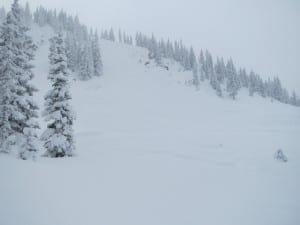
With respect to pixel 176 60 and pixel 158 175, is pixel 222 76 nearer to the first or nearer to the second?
pixel 176 60

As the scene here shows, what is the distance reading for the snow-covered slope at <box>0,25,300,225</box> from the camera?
8.79 metres

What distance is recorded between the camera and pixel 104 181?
1216cm

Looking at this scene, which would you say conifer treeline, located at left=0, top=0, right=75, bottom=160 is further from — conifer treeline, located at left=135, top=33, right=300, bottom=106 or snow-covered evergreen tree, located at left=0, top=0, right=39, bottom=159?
conifer treeline, located at left=135, top=33, right=300, bottom=106

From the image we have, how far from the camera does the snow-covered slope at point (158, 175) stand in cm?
879

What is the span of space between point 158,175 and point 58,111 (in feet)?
28.4

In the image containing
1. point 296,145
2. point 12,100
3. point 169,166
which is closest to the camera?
point 12,100

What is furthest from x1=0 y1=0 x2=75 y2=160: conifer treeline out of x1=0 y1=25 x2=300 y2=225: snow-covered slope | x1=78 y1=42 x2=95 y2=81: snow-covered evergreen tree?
x1=78 y1=42 x2=95 y2=81: snow-covered evergreen tree

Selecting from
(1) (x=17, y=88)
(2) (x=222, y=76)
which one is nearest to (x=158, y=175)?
(1) (x=17, y=88)

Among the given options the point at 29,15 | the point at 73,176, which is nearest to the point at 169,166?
the point at 73,176

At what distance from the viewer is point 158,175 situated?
15055 millimetres

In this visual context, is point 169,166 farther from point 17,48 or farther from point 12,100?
point 17,48

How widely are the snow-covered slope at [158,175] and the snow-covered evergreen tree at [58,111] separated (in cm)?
178

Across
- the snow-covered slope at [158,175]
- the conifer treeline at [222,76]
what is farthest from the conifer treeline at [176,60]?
the snow-covered slope at [158,175]

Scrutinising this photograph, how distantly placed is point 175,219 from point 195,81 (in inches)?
3046
